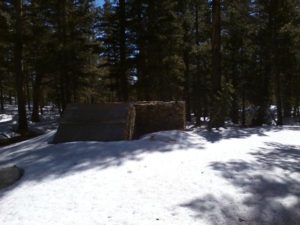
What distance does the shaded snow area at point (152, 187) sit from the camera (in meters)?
5.12

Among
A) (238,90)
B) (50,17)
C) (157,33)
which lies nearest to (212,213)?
(157,33)

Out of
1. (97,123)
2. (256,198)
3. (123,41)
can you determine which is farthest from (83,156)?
(123,41)

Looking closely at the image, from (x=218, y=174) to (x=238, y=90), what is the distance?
27601 mm

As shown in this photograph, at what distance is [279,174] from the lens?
6910mm

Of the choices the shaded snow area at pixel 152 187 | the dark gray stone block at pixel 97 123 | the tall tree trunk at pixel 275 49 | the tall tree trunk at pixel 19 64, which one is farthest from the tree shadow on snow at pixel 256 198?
the tall tree trunk at pixel 275 49

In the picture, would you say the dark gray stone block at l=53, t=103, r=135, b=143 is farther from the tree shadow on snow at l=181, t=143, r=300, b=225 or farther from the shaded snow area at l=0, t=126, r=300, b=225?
the tree shadow on snow at l=181, t=143, r=300, b=225

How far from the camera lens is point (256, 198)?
18.7 feet

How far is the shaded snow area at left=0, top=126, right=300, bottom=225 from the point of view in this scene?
16.8 feet

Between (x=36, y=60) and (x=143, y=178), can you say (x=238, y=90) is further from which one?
(x=143, y=178)

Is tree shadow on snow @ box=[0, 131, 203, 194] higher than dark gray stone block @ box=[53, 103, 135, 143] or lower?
lower

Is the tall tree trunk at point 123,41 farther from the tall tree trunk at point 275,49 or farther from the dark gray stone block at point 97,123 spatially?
the dark gray stone block at point 97,123

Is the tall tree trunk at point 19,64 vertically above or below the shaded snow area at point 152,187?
above

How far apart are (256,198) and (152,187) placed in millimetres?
1604

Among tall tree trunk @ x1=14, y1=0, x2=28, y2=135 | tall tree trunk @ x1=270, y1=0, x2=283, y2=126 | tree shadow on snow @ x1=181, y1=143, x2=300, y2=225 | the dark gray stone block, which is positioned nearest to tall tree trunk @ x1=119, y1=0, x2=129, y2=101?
tall tree trunk @ x1=14, y1=0, x2=28, y2=135
